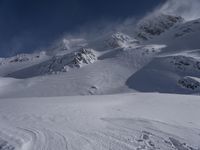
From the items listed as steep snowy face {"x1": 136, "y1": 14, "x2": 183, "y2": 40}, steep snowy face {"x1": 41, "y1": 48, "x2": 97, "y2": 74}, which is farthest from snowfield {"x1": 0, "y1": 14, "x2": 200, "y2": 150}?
steep snowy face {"x1": 41, "y1": 48, "x2": 97, "y2": 74}

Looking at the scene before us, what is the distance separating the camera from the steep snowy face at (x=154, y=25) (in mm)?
134250

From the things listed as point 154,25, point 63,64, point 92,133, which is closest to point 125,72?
point 63,64

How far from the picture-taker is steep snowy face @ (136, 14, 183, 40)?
134 meters

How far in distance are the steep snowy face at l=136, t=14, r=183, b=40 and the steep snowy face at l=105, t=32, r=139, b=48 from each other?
1016 centimetres

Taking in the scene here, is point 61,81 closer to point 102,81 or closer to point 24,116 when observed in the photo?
point 102,81

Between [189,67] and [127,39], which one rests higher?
[127,39]

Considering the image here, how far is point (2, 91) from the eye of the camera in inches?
2393

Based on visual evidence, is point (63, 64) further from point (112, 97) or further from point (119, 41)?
point (112, 97)

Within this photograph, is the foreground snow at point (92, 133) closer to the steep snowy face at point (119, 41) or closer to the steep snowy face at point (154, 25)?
the steep snowy face at point (119, 41)

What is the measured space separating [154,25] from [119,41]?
33736 mm

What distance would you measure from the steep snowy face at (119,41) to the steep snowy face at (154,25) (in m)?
10.2

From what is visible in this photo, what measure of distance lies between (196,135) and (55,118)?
575cm

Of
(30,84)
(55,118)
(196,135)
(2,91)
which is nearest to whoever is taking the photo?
(196,135)

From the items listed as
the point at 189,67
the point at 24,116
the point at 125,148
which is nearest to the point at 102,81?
the point at 189,67
